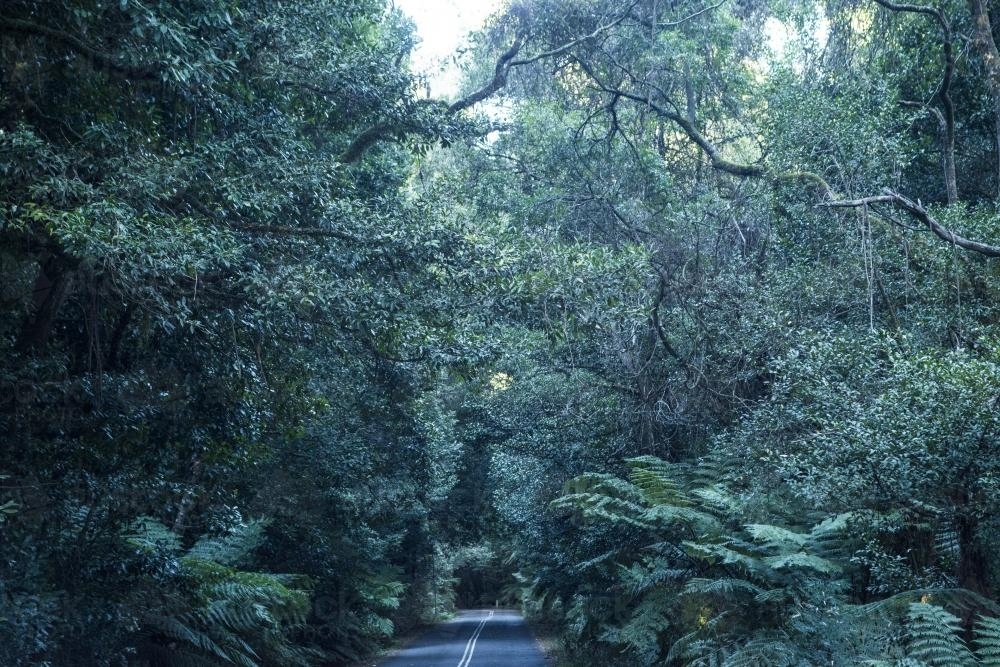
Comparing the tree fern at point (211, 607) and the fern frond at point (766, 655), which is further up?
the tree fern at point (211, 607)

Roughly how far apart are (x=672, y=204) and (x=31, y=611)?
12.3m

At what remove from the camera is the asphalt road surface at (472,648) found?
24516mm

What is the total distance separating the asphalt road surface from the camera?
24516 millimetres

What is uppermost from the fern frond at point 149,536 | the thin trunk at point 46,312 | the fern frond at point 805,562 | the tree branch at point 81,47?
the tree branch at point 81,47

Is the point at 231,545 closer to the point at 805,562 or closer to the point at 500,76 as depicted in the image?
the point at 500,76

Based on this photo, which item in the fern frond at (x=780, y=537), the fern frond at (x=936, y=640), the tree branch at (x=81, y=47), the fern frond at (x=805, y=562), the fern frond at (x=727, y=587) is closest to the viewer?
the fern frond at (x=936, y=640)

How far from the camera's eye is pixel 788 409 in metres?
10.6

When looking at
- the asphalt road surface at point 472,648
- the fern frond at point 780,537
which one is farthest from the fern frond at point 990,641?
the asphalt road surface at point 472,648

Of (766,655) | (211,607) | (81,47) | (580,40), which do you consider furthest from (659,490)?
(81,47)

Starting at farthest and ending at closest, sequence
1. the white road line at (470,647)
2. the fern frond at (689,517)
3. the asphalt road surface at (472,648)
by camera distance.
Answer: the asphalt road surface at (472,648)
the white road line at (470,647)
the fern frond at (689,517)

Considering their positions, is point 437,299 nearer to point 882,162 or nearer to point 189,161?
point 189,161

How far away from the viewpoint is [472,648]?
29.5 m

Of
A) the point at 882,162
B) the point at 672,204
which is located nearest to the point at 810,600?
the point at 882,162

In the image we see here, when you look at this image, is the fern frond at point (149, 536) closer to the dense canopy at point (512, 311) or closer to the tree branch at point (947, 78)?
the dense canopy at point (512, 311)
